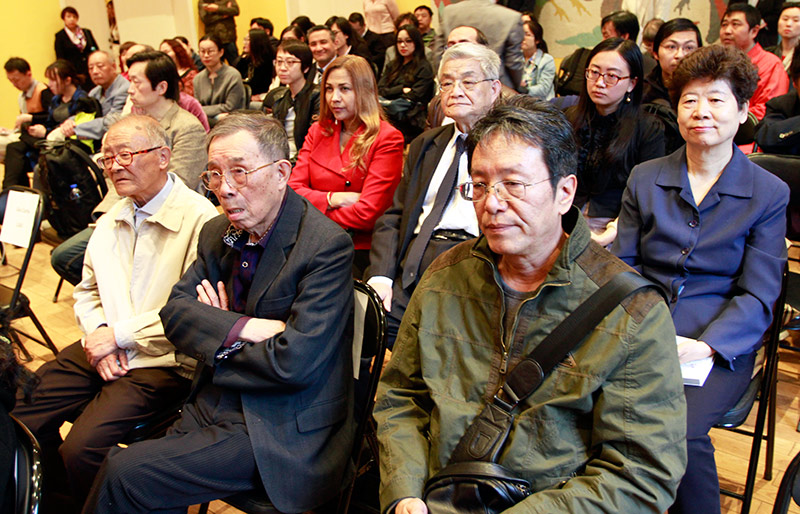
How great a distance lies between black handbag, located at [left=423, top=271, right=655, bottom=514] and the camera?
1295mm

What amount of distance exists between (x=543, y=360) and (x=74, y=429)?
1.45 metres

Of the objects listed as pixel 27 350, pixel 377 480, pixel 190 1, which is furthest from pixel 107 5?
pixel 377 480

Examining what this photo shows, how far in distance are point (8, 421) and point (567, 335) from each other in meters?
1.23

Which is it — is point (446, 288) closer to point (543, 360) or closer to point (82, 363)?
point (543, 360)

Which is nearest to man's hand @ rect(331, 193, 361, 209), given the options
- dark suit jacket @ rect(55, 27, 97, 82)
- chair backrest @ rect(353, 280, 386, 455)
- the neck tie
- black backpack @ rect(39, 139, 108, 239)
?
the neck tie

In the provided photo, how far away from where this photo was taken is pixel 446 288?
4.98ft

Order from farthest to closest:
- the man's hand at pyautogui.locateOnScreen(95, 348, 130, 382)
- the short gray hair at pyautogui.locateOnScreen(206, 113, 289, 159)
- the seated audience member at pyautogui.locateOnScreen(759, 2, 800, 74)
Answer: the seated audience member at pyautogui.locateOnScreen(759, 2, 800, 74) < the man's hand at pyautogui.locateOnScreen(95, 348, 130, 382) < the short gray hair at pyautogui.locateOnScreen(206, 113, 289, 159)

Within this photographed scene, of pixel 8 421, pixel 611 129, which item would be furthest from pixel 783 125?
pixel 8 421

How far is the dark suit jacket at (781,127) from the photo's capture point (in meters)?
3.01

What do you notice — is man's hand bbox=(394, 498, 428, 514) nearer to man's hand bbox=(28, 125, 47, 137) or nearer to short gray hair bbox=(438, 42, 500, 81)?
short gray hair bbox=(438, 42, 500, 81)

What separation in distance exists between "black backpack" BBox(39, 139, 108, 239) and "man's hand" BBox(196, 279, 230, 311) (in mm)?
2382

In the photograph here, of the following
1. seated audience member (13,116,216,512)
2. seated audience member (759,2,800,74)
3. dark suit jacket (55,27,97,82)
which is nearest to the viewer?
seated audience member (13,116,216,512)

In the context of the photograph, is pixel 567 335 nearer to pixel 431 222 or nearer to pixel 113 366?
pixel 431 222

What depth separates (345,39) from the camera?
21.9 feet
